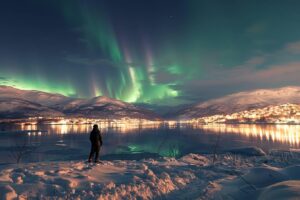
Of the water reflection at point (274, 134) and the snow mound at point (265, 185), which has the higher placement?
the snow mound at point (265, 185)

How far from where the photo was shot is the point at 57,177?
1369cm

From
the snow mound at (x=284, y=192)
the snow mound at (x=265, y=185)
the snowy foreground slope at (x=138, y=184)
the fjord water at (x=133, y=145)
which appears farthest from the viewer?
the fjord water at (x=133, y=145)

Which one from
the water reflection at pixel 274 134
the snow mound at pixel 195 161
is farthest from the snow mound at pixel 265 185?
A: the water reflection at pixel 274 134

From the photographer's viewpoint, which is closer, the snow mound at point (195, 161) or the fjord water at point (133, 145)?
the snow mound at point (195, 161)

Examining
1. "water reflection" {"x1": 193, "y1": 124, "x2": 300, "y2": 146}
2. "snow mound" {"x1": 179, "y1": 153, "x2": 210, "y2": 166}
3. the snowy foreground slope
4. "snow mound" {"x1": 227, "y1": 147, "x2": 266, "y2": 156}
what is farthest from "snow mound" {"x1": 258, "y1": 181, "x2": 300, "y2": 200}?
"water reflection" {"x1": 193, "y1": 124, "x2": 300, "y2": 146}

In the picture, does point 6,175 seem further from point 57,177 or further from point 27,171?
point 57,177

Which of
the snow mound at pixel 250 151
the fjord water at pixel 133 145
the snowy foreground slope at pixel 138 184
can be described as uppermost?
the snowy foreground slope at pixel 138 184

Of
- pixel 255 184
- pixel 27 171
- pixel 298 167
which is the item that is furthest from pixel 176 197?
pixel 27 171

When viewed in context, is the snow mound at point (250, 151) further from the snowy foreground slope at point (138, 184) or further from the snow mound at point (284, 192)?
the snow mound at point (284, 192)

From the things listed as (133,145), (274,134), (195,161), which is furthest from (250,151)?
(274,134)

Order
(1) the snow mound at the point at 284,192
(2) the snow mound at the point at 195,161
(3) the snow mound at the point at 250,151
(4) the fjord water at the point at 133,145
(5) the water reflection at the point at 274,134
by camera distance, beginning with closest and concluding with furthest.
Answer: (1) the snow mound at the point at 284,192, (2) the snow mound at the point at 195,161, (3) the snow mound at the point at 250,151, (4) the fjord water at the point at 133,145, (5) the water reflection at the point at 274,134

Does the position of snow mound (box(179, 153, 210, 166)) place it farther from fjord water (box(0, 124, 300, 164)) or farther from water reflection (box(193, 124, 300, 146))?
water reflection (box(193, 124, 300, 146))

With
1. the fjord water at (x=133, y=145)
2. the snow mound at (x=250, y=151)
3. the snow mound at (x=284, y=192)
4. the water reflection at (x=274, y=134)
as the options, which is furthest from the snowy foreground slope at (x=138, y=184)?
the water reflection at (x=274, y=134)

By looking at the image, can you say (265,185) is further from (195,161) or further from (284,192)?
(195,161)
